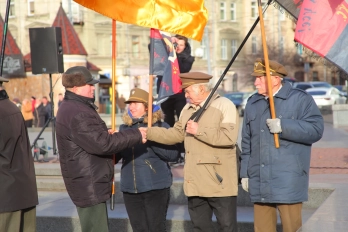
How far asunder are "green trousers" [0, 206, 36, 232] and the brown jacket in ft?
4.46

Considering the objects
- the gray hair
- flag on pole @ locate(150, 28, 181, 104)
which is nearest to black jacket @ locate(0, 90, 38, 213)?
the gray hair

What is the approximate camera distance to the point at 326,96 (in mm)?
40844

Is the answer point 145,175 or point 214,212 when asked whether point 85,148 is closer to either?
point 145,175

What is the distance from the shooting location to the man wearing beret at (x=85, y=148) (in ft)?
22.0

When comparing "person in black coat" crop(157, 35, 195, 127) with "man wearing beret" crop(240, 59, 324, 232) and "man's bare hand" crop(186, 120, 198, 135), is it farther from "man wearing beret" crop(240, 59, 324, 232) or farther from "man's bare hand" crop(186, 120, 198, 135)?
"man wearing beret" crop(240, 59, 324, 232)

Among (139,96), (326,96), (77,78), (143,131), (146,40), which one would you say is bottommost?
(326,96)

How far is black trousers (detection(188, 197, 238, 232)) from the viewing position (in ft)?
23.5

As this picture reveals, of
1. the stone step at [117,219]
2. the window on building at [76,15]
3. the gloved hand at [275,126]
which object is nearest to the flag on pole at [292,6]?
the gloved hand at [275,126]

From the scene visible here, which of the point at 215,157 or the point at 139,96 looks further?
the point at 139,96

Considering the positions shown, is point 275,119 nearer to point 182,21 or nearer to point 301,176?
point 301,176

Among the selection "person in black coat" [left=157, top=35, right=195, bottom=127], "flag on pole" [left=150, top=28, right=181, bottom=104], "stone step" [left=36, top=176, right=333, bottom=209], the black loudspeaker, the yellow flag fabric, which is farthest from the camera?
the black loudspeaker

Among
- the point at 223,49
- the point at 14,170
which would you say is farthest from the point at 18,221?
the point at 223,49

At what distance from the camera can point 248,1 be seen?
69000mm

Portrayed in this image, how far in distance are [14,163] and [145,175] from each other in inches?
56.1
